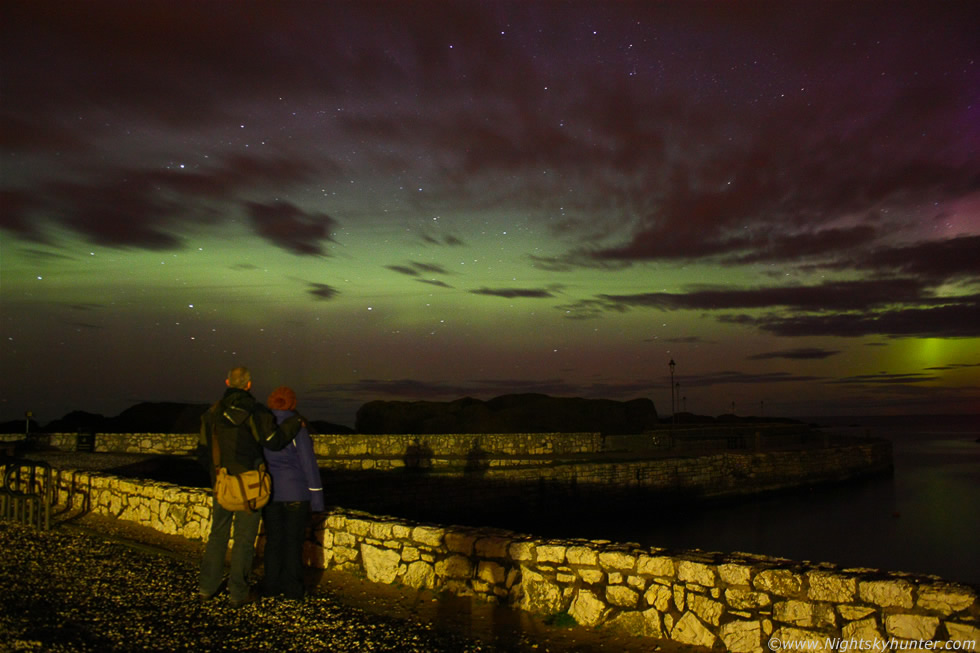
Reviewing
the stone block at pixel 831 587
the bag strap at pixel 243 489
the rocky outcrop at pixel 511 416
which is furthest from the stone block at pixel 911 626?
the rocky outcrop at pixel 511 416

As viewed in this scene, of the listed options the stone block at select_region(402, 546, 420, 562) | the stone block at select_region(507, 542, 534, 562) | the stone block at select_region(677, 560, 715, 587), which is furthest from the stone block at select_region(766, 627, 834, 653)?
the stone block at select_region(402, 546, 420, 562)

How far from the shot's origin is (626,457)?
25.4 meters

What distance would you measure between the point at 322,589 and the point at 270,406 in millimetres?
1680

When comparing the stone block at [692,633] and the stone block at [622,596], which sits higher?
the stone block at [622,596]

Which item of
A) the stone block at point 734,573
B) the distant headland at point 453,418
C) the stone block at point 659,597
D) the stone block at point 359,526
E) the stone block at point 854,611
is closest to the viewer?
the stone block at point 854,611

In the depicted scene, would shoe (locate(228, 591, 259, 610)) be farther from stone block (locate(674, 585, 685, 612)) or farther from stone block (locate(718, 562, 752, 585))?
stone block (locate(718, 562, 752, 585))

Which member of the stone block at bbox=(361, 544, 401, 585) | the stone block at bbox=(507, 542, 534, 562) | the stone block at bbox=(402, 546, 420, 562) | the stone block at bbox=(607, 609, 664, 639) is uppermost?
the stone block at bbox=(507, 542, 534, 562)

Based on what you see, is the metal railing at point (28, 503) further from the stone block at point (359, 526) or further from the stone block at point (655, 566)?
the stone block at point (655, 566)

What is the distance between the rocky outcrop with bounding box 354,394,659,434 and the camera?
43.0 m

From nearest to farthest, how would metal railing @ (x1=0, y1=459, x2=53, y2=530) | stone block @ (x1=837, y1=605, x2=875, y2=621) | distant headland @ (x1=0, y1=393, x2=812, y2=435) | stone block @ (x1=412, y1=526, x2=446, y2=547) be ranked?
stone block @ (x1=837, y1=605, x2=875, y2=621), stone block @ (x1=412, y1=526, x2=446, y2=547), metal railing @ (x1=0, y1=459, x2=53, y2=530), distant headland @ (x1=0, y1=393, x2=812, y2=435)

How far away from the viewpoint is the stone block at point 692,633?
14.6 feet

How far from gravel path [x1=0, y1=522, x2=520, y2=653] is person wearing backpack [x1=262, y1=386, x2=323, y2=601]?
184 millimetres

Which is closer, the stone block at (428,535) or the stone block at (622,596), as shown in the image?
the stone block at (622,596)

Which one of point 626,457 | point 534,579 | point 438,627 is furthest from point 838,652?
point 626,457
